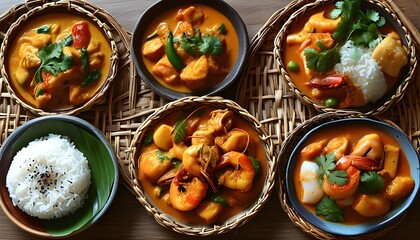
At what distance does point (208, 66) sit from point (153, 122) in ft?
1.53

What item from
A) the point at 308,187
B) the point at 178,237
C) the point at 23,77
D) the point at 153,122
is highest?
the point at 23,77

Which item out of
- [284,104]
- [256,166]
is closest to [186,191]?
[256,166]

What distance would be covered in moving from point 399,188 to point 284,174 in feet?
2.10

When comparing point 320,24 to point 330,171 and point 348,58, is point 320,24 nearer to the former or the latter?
point 348,58

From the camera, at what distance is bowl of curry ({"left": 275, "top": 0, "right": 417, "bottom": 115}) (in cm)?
341

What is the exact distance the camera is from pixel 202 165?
129 inches

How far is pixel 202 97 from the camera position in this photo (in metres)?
3.46

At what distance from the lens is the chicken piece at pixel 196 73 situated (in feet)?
11.3

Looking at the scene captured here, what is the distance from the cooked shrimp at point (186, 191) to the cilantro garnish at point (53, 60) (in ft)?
3.12

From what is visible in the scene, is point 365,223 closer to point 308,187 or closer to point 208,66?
point 308,187

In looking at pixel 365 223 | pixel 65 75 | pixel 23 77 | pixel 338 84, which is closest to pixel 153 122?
pixel 65 75

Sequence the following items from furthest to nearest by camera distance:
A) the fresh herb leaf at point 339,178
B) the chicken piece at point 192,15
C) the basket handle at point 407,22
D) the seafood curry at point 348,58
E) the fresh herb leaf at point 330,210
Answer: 1. the chicken piece at point 192,15
2. the basket handle at point 407,22
3. the seafood curry at point 348,58
4. the fresh herb leaf at point 330,210
5. the fresh herb leaf at point 339,178

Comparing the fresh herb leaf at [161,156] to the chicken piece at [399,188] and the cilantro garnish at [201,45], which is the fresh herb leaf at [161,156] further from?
the chicken piece at [399,188]

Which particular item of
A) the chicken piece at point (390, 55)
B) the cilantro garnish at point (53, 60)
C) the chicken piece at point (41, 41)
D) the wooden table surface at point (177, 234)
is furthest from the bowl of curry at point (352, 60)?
the chicken piece at point (41, 41)
